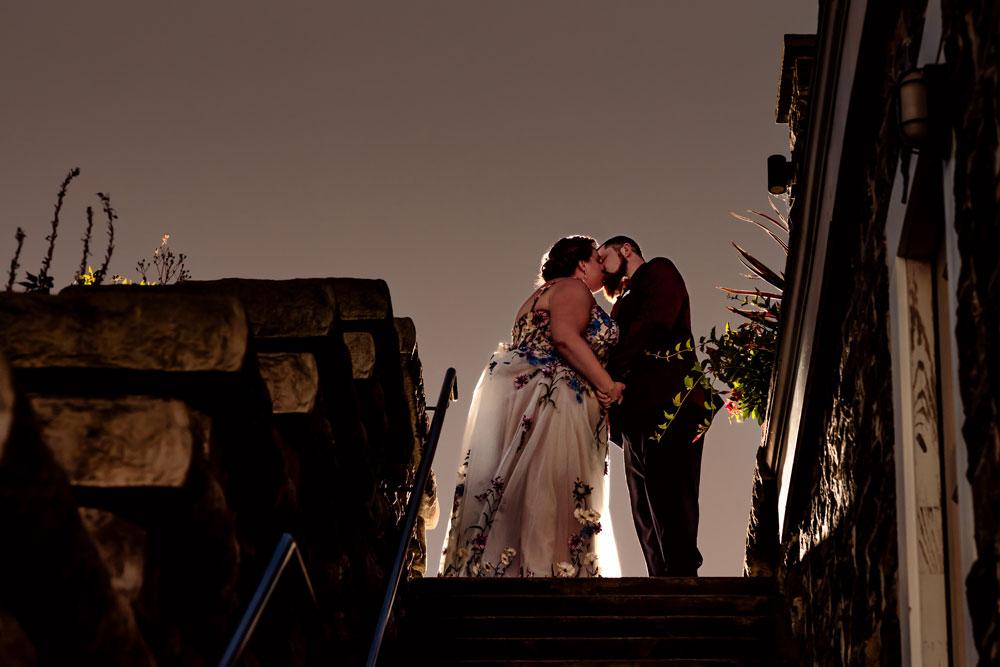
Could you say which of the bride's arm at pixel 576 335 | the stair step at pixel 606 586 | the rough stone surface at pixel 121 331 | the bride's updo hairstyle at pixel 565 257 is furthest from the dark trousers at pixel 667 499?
the rough stone surface at pixel 121 331

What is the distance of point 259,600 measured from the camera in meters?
2.38

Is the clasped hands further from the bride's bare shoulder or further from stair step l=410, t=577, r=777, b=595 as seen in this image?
stair step l=410, t=577, r=777, b=595

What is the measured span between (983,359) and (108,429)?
1.49 meters

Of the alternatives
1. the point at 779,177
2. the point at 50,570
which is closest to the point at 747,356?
the point at 779,177

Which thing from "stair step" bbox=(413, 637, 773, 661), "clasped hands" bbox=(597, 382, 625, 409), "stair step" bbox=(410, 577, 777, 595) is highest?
"clasped hands" bbox=(597, 382, 625, 409)

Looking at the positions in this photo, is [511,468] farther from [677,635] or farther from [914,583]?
[914,583]

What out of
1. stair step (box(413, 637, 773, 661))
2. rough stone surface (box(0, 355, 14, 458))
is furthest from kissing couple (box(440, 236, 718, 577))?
rough stone surface (box(0, 355, 14, 458))

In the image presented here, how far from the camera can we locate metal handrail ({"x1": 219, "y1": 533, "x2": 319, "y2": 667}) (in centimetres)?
222

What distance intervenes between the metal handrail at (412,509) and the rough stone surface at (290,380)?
29.3 inches

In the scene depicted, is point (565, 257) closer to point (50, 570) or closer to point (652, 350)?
point (652, 350)

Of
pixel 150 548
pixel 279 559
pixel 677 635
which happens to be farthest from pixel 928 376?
pixel 677 635

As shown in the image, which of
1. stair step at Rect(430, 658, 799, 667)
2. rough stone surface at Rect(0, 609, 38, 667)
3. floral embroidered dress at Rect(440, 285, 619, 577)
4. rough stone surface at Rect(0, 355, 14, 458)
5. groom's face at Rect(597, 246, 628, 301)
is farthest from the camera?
groom's face at Rect(597, 246, 628, 301)

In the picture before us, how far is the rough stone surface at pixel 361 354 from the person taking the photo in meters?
3.70

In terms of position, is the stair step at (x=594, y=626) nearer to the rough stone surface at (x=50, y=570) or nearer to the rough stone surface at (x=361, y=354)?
the rough stone surface at (x=361, y=354)
